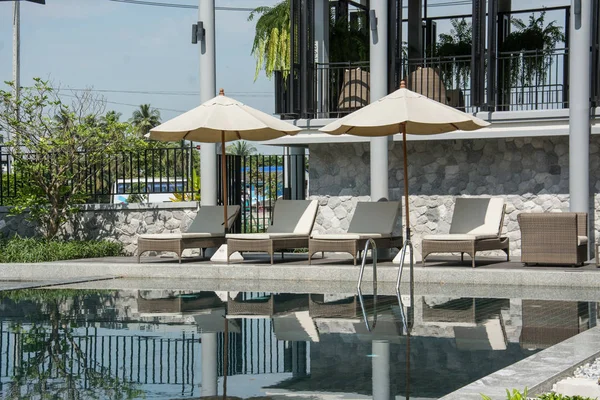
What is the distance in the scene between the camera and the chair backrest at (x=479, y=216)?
1427 centimetres

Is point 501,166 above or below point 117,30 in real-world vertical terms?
below

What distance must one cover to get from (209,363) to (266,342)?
43.7 inches

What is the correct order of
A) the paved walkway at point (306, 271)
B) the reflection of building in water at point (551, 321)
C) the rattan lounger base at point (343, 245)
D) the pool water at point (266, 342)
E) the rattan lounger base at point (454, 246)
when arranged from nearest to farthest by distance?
the pool water at point (266, 342), the reflection of building in water at point (551, 321), the paved walkway at point (306, 271), the rattan lounger base at point (454, 246), the rattan lounger base at point (343, 245)

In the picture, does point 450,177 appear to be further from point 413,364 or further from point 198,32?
point 413,364

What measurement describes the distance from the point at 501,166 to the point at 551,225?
367 centimetres

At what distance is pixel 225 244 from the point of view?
1513cm

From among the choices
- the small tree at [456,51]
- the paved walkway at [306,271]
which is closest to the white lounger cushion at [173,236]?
the paved walkway at [306,271]

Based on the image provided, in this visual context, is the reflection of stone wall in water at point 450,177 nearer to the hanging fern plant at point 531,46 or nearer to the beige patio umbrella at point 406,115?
the hanging fern plant at point 531,46

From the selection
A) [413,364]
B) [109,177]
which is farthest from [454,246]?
[109,177]

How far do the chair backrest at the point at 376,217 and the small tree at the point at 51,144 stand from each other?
506cm

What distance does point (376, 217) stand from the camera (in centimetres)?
1474

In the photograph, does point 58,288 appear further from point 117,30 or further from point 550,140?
point 117,30

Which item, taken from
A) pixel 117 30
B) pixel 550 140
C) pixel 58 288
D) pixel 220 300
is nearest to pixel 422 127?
pixel 550 140

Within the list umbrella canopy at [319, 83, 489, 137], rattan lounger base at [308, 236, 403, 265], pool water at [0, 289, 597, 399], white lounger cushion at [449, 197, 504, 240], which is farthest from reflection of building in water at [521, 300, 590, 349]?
white lounger cushion at [449, 197, 504, 240]
